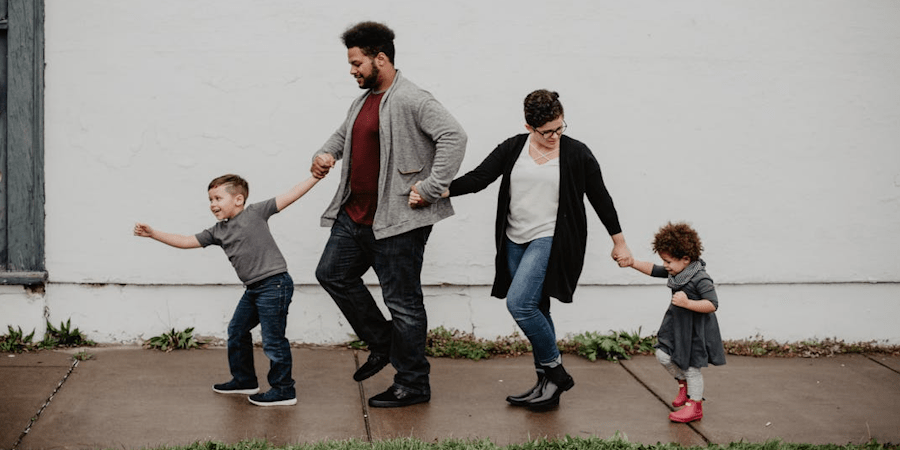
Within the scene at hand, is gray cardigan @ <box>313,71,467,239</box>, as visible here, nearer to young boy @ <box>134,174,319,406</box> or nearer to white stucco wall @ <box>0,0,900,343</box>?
young boy @ <box>134,174,319,406</box>

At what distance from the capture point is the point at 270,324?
4.83m

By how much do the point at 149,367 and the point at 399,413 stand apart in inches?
66.5

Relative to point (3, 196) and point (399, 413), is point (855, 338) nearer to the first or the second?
point (399, 413)

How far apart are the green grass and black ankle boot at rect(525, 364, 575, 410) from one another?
1.58ft

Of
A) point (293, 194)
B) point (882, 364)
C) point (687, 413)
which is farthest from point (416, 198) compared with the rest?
point (882, 364)

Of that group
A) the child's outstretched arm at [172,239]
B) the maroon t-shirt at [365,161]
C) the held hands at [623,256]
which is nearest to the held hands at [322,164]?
the maroon t-shirt at [365,161]

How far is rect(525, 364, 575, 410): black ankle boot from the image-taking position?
4.90m

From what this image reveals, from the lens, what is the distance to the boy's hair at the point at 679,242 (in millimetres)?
4605

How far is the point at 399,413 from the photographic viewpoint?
483cm

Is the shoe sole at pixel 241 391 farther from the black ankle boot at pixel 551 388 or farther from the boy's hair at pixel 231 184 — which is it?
the black ankle boot at pixel 551 388

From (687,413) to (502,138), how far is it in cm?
215

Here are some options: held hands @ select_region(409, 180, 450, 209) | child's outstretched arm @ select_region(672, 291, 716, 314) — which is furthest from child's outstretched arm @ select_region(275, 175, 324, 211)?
child's outstretched arm @ select_region(672, 291, 716, 314)

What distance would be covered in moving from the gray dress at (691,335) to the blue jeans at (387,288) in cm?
126

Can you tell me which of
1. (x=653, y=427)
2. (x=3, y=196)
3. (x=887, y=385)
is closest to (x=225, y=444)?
(x=653, y=427)
